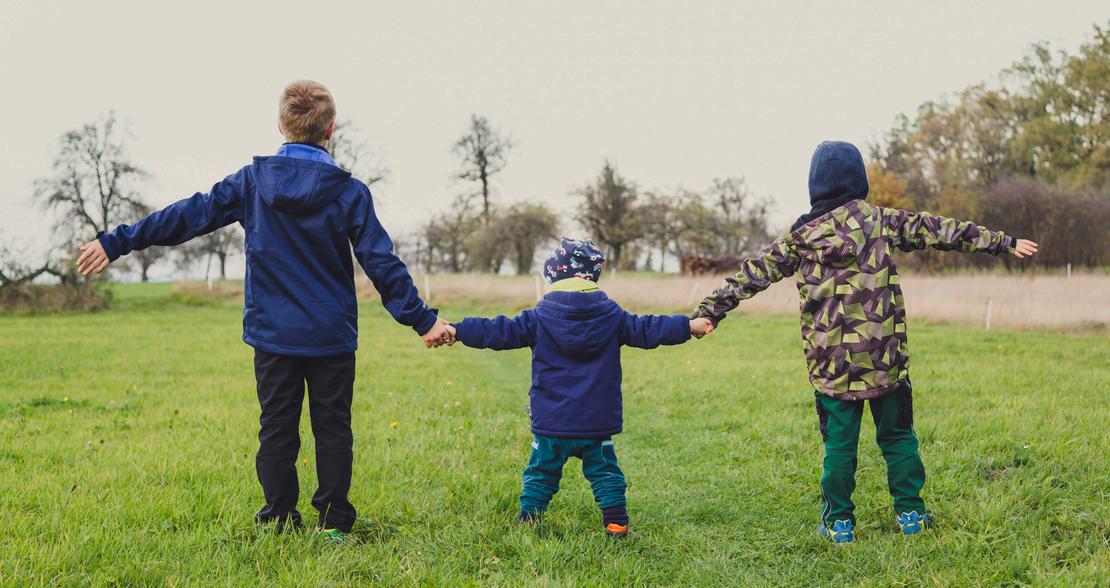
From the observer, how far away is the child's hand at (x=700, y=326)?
4.16 m

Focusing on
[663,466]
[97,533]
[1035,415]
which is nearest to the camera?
[97,533]

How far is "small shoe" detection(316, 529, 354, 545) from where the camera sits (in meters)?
3.73

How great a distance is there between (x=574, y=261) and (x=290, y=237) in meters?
1.39

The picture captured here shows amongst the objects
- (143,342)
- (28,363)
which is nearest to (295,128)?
(28,363)

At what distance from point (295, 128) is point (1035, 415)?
6185mm

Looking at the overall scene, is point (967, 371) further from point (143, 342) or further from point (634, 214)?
point (634, 214)

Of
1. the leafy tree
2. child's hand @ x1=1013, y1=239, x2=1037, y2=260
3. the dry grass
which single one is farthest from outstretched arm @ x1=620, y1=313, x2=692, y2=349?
the leafy tree

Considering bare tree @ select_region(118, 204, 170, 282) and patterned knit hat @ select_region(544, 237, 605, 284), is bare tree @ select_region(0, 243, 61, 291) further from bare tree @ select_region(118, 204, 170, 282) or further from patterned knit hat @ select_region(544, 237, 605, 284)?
patterned knit hat @ select_region(544, 237, 605, 284)

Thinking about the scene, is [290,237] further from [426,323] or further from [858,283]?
[858,283]

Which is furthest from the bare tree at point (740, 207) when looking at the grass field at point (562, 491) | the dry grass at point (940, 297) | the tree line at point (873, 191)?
the grass field at point (562, 491)

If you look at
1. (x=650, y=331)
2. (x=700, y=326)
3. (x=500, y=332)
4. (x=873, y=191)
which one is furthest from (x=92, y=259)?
(x=873, y=191)

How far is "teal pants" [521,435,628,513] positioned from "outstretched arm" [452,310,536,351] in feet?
1.67

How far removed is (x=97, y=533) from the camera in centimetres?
366

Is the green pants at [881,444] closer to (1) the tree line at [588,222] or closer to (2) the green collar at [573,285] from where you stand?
(2) the green collar at [573,285]
